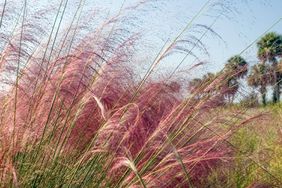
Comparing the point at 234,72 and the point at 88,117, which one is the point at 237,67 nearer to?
the point at 234,72

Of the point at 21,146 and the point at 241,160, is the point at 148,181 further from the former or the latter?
the point at 241,160

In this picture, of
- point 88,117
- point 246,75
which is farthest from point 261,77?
point 88,117

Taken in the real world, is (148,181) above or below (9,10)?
below

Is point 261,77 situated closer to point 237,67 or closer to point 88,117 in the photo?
point 237,67

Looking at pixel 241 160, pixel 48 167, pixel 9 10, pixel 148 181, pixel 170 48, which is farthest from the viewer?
pixel 241 160

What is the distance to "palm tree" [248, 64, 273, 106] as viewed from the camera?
8.46ft

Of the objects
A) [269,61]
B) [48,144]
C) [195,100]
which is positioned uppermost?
[269,61]

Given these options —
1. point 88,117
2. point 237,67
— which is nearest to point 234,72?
point 237,67

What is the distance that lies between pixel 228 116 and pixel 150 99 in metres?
0.38

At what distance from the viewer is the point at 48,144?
6.81ft

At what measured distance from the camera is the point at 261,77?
2.57 m

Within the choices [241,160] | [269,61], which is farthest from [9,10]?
[241,160]

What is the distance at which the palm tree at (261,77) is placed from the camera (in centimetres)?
258

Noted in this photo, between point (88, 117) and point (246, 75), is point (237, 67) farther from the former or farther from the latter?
point (88, 117)
